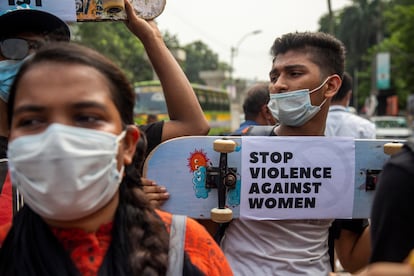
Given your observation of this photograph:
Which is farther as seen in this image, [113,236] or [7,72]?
[7,72]

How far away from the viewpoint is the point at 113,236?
4.30 ft

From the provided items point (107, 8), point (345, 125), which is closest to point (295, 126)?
point (107, 8)

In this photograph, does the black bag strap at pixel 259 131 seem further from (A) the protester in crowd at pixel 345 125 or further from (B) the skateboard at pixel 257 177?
(A) the protester in crowd at pixel 345 125

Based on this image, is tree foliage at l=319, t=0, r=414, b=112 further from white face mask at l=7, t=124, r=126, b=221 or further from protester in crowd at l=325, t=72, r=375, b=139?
white face mask at l=7, t=124, r=126, b=221

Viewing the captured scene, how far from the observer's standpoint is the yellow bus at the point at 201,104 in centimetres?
1430

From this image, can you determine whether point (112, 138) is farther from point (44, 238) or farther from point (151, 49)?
point (151, 49)

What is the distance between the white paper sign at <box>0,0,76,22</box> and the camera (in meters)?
1.81

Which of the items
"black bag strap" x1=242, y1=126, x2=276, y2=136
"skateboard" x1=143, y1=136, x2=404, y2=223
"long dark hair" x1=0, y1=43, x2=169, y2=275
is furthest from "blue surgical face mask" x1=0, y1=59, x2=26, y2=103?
"black bag strap" x1=242, y1=126, x2=276, y2=136

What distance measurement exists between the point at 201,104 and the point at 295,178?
49.7 ft

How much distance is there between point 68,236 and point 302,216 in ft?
3.57

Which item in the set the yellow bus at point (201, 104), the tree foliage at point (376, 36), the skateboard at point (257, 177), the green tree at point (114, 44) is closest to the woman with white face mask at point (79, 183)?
the skateboard at point (257, 177)

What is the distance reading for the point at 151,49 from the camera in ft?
6.38

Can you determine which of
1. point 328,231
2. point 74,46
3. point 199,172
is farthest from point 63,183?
point 328,231

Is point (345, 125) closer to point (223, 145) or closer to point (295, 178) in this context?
point (295, 178)
